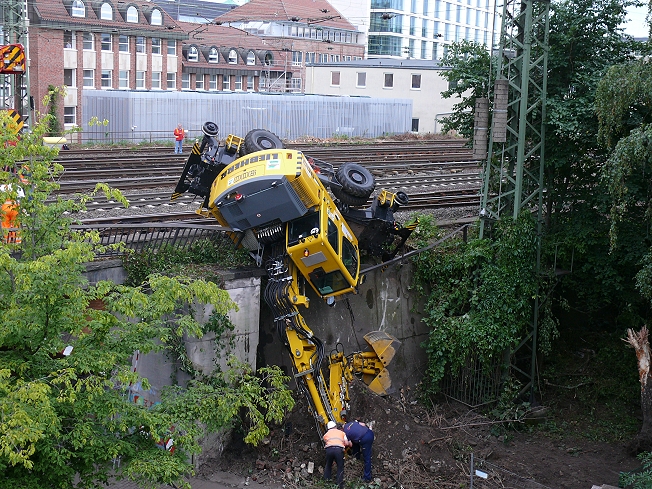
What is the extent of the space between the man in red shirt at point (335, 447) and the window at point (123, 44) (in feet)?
146

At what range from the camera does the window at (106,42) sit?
5045cm

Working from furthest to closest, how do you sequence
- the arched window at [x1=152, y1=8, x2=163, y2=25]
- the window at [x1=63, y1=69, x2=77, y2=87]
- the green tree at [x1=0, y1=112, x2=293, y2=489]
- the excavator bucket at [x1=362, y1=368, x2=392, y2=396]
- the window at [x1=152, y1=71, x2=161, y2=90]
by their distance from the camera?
the window at [x1=152, y1=71, x2=161, y2=90], the arched window at [x1=152, y1=8, x2=163, y2=25], the window at [x1=63, y1=69, x2=77, y2=87], the excavator bucket at [x1=362, y1=368, x2=392, y2=396], the green tree at [x1=0, y1=112, x2=293, y2=489]

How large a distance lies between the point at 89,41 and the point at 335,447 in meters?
43.6

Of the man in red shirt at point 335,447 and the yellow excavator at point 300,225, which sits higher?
the yellow excavator at point 300,225

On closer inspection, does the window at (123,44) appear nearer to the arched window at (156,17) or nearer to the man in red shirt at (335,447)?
the arched window at (156,17)

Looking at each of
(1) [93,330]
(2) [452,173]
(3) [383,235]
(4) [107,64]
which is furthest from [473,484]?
(4) [107,64]

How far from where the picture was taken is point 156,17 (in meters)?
54.5

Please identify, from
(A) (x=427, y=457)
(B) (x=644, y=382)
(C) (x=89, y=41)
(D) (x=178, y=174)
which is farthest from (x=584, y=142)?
(C) (x=89, y=41)

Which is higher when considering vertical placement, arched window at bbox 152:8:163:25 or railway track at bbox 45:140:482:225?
arched window at bbox 152:8:163:25

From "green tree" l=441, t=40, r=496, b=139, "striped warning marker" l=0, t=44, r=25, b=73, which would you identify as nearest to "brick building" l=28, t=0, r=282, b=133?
"striped warning marker" l=0, t=44, r=25, b=73

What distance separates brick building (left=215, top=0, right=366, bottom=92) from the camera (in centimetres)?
7175

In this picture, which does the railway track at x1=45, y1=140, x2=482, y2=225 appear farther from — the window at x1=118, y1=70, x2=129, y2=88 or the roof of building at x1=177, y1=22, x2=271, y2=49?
the roof of building at x1=177, y1=22, x2=271, y2=49

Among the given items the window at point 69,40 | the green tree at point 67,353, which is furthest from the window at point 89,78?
the green tree at point 67,353

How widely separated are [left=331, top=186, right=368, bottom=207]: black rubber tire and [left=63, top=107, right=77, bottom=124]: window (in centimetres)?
3830
